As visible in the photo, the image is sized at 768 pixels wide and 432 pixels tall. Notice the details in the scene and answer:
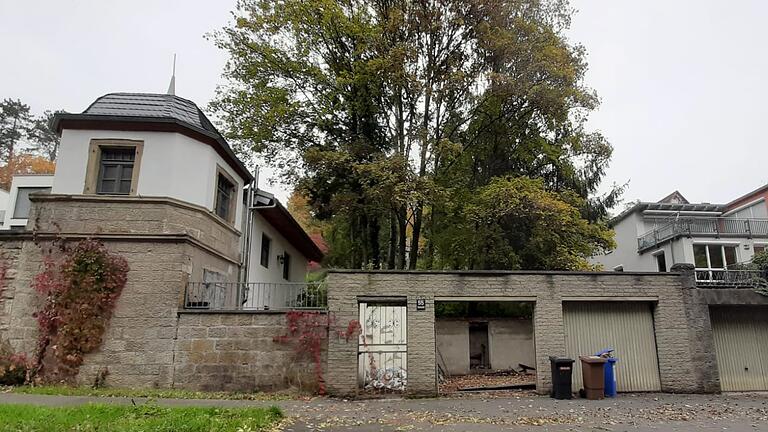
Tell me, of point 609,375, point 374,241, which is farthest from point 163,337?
point 374,241

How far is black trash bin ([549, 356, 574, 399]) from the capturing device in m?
11.0

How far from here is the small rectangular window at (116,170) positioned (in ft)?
38.5

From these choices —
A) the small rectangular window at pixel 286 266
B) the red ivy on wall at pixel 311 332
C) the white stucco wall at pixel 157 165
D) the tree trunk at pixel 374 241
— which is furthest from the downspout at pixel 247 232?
the tree trunk at pixel 374 241

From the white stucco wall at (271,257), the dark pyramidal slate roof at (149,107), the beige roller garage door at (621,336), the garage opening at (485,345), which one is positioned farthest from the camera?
the garage opening at (485,345)

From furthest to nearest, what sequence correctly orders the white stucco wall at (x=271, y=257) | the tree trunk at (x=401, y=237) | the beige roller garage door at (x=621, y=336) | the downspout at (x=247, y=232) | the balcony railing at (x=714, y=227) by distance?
the balcony railing at (x=714, y=227), the tree trunk at (x=401, y=237), the white stucco wall at (x=271, y=257), the downspout at (x=247, y=232), the beige roller garage door at (x=621, y=336)

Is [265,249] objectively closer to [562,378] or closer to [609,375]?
[562,378]

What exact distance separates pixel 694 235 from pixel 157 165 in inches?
1060

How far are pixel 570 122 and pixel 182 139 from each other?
52.4 feet

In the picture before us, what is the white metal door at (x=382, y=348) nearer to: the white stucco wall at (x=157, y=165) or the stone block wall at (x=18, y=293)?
the white stucco wall at (x=157, y=165)

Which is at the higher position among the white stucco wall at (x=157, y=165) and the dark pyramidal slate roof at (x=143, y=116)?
the dark pyramidal slate roof at (x=143, y=116)

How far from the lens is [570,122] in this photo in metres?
20.9

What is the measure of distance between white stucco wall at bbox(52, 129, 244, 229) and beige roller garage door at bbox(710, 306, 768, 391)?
1401 centimetres

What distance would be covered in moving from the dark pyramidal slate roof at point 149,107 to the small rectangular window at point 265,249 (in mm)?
5437

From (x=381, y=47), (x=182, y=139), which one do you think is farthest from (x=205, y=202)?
(x=381, y=47)
